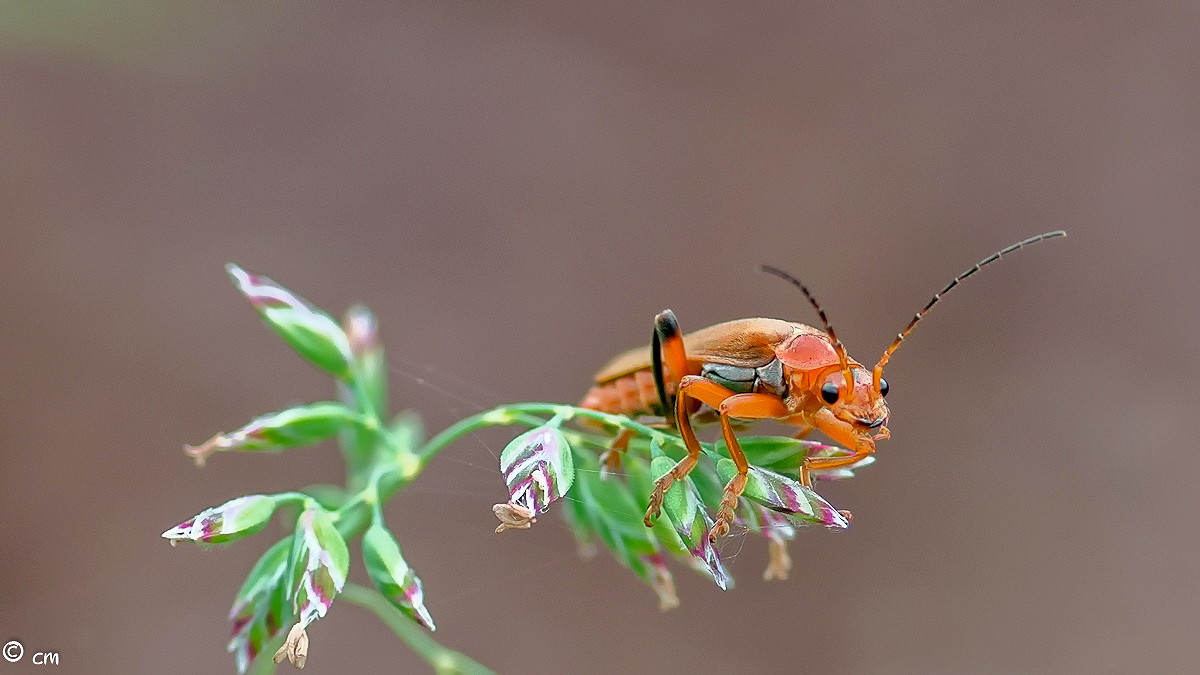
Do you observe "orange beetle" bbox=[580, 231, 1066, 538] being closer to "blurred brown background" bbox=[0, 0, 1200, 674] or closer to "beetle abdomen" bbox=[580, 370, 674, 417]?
"beetle abdomen" bbox=[580, 370, 674, 417]

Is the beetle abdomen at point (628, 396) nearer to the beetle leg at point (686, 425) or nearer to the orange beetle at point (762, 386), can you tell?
the orange beetle at point (762, 386)

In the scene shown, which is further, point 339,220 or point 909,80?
point 909,80

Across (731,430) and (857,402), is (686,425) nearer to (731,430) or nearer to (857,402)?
(731,430)

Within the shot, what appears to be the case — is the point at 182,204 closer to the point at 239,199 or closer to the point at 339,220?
the point at 239,199

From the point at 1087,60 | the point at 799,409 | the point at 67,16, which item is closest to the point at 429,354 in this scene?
the point at 67,16

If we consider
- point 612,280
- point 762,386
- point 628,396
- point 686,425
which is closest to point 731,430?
point 686,425

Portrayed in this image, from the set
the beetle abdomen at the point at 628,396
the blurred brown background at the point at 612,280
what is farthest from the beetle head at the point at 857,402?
the blurred brown background at the point at 612,280
